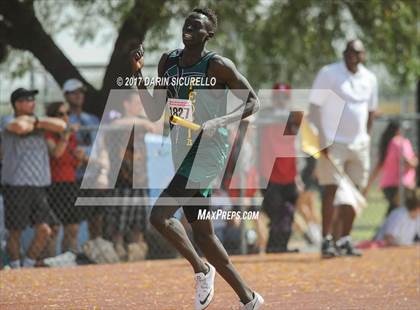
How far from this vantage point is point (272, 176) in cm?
A: 1341

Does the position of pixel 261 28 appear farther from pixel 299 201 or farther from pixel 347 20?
pixel 299 201

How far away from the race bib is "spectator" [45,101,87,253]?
15.2ft

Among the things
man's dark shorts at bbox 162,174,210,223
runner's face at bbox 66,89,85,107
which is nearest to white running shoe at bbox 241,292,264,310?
man's dark shorts at bbox 162,174,210,223

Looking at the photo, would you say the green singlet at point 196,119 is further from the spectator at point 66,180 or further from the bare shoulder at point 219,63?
the spectator at point 66,180

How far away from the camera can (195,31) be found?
7.17m

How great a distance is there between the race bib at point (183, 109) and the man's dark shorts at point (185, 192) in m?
0.44

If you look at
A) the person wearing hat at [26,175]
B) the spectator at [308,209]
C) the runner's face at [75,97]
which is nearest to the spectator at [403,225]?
the spectator at [308,209]

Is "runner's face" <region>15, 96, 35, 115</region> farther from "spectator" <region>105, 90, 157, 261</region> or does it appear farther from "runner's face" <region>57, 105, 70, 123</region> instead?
"spectator" <region>105, 90, 157, 261</region>

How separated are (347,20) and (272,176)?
114 inches

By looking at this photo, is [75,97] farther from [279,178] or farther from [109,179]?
[279,178]

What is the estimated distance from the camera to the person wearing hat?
11.2 metres

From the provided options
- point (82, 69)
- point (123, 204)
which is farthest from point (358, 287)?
point (82, 69)

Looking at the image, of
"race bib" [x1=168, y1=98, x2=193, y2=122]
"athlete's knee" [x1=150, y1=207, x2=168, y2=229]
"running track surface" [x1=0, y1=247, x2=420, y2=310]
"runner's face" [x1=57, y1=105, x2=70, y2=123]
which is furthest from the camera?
"runner's face" [x1=57, y1=105, x2=70, y2=123]

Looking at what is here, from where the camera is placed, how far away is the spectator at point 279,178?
1338 cm
